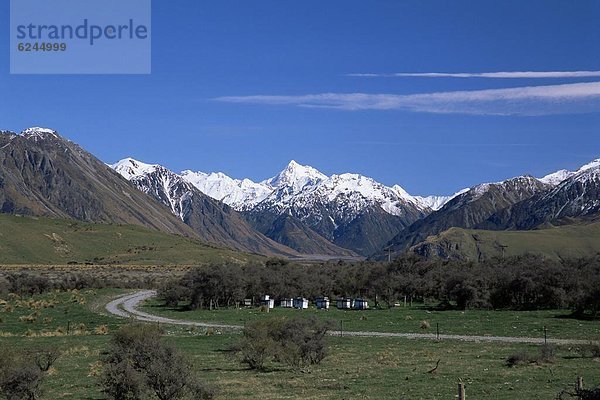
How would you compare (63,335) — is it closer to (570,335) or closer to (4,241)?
(570,335)

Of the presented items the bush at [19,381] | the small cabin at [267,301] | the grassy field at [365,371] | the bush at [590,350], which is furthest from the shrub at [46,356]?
the small cabin at [267,301]

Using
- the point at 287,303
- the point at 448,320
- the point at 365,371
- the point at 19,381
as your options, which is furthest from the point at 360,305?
the point at 19,381

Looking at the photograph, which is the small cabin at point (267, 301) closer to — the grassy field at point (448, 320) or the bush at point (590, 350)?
the grassy field at point (448, 320)

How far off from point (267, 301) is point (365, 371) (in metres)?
54.6

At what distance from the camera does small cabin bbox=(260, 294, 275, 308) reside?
87.3m

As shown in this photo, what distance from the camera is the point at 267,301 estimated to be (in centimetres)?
8931

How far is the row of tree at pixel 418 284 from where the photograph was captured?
245 feet

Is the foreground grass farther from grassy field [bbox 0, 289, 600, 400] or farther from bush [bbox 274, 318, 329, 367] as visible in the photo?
bush [bbox 274, 318, 329, 367]

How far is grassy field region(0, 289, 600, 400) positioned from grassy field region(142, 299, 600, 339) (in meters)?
6.52

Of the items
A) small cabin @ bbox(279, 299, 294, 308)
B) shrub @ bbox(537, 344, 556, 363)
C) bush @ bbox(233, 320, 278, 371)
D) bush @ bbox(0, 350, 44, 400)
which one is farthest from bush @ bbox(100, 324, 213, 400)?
small cabin @ bbox(279, 299, 294, 308)

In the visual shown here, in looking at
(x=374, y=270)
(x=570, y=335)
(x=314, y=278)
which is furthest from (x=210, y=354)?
(x=374, y=270)

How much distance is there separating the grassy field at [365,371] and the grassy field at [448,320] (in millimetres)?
6517

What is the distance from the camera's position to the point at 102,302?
93.1 metres

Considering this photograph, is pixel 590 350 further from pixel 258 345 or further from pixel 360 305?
pixel 360 305
